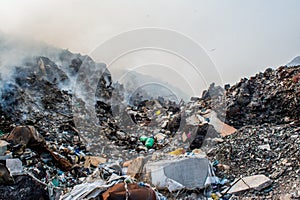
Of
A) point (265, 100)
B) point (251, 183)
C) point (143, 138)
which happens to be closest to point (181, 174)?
point (251, 183)

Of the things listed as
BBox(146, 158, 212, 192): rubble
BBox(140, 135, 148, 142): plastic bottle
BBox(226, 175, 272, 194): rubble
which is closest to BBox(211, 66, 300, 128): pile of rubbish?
BBox(140, 135, 148, 142): plastic bottle

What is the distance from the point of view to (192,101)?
9.19 metres

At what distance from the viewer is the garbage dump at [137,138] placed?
365 cm

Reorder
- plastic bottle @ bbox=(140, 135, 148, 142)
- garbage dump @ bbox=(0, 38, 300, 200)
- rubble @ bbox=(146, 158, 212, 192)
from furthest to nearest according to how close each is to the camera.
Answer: plastic bottle @ bbox=(140, 135, 148, 142)
rubble @ bbox=(146, 158, 212, 192)
garbage dump @ bbox=(0, 38, 300, 200)

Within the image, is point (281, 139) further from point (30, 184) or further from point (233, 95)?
point (30, 184)

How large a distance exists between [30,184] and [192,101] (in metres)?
6.51

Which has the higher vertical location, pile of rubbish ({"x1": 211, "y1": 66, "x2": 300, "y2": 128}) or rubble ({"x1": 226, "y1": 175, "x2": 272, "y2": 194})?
pile of rubbish ({"x1": 211, "y1": 66, "x2": 300, "y2": 128})

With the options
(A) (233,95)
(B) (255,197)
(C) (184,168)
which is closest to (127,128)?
(A) (233,95)

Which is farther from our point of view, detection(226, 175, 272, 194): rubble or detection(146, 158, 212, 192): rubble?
detection(146, 158, 212, 192): rubble

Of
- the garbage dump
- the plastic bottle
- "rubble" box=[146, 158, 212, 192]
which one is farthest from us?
the plastic bottle

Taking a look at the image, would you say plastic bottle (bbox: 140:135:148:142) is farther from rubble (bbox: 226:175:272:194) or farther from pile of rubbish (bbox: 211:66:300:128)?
rubble (bbox: 226:175:272:194)

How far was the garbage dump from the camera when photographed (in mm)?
3650

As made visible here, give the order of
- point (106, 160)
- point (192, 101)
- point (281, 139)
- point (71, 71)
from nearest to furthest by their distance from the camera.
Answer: point (281, 139), point (106, 160), point (71, 71), point (192, 101)

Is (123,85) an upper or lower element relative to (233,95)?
upper
